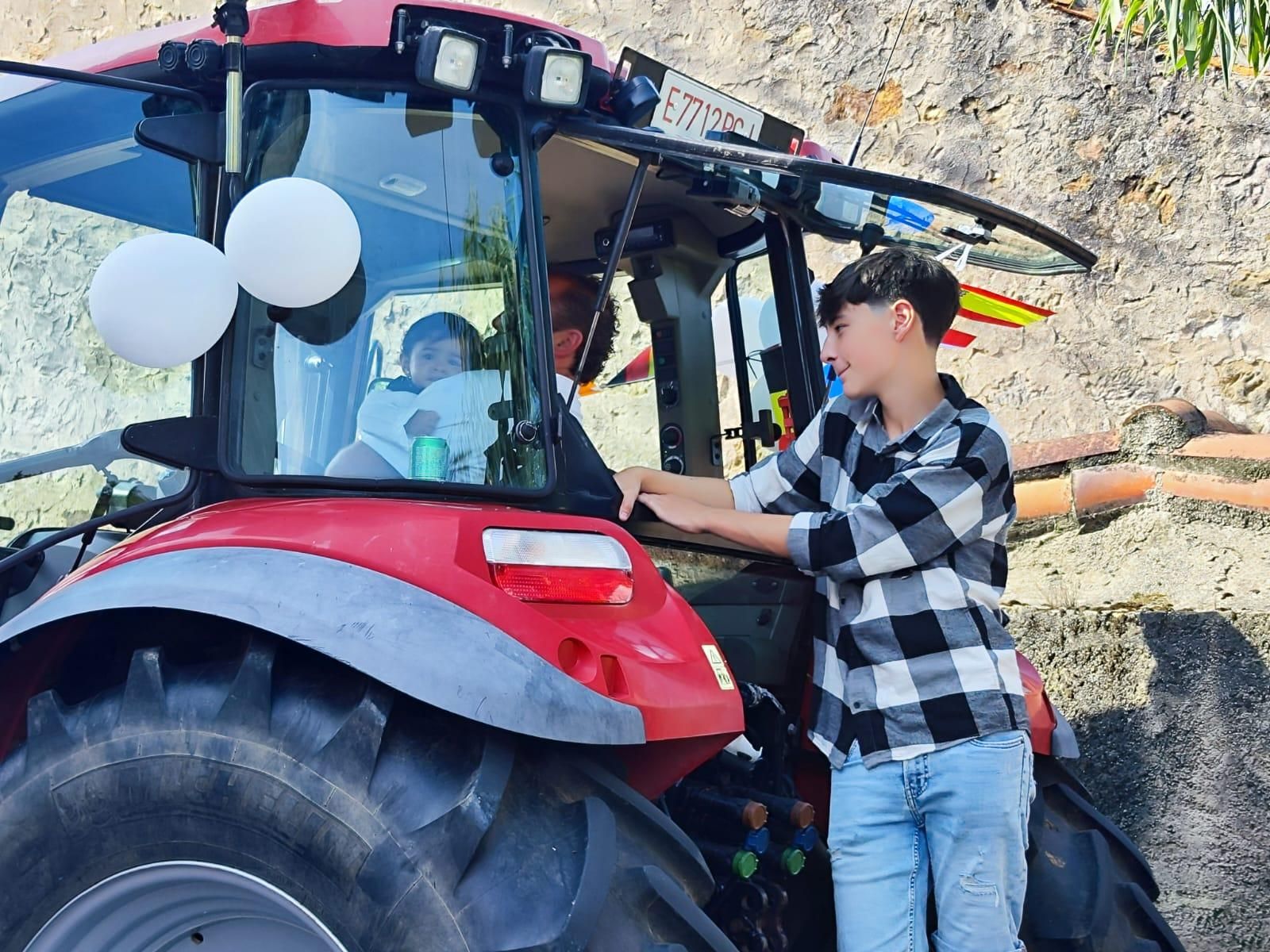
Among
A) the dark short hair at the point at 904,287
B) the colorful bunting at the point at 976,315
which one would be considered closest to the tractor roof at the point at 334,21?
the dark short hair at the point at 904,287

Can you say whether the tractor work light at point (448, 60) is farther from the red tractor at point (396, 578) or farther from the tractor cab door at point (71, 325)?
the tractor cab door at point (71, 325)

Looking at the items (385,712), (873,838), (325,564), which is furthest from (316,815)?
(873,838)

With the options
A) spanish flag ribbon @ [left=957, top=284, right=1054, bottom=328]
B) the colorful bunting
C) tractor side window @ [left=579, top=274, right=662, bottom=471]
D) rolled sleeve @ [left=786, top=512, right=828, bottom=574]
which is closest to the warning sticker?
rolled sleeve @ [left=786, top=512, right=828, bottom=574]

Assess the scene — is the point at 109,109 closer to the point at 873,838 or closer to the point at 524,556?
the point at 524,556

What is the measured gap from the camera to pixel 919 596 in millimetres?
2027

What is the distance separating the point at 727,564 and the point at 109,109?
146 centimetres

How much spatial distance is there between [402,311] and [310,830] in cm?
91

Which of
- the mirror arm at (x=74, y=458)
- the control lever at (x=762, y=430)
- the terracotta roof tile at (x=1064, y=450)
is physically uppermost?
the terracotta roof tile at (x=1064, y=450)

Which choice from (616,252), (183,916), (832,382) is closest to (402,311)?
(616,252)

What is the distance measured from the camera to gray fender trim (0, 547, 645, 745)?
152cm

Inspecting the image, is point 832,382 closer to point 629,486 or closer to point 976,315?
point 976,315

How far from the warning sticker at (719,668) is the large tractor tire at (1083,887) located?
2.94 feet

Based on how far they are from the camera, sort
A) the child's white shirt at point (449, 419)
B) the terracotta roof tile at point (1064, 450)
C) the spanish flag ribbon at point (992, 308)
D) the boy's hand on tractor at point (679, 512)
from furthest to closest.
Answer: the terracotta roof tile at point (1064, 450) → the spanish flag ribbon at point (992, 308) → the boy's hand on tractor at point (679, 512) → the child's white shirt at point (449, 419)

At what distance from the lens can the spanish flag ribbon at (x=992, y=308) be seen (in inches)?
129
